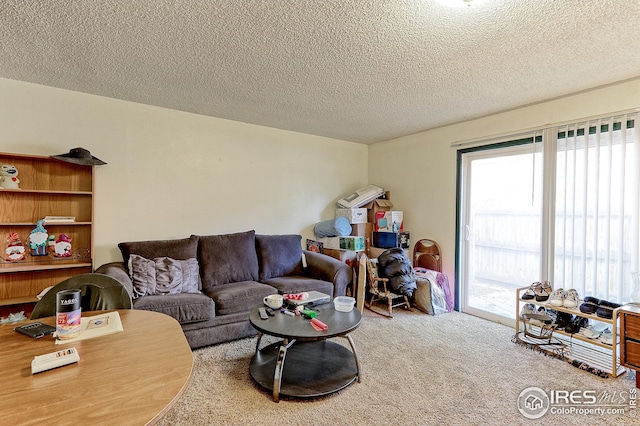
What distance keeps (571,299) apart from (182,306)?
338 centimetres

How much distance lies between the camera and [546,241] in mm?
3176

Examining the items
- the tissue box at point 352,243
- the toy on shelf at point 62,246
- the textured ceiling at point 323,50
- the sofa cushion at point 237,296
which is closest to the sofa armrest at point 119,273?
the toy on shelf at point 62,246

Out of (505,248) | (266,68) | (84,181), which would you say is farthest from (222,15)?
(505,248)

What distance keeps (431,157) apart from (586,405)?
3.04 metres

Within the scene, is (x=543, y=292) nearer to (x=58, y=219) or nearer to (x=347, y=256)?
(x=347, y=256)

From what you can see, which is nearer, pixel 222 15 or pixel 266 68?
pixel 222 15

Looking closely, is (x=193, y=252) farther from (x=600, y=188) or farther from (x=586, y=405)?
(x=600, y=188)

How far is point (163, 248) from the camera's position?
3266 millimetres

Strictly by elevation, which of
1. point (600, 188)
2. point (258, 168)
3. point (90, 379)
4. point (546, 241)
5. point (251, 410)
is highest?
point (258, 168)

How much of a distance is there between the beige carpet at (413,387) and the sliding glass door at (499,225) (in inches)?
26.9

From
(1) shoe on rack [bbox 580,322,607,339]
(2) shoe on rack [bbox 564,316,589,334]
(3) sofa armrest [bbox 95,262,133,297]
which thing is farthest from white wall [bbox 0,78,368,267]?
(1) shoe on rack [bbox 580,322,607,339]

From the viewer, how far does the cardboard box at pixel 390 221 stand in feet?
14.9

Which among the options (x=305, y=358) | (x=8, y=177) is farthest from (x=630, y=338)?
(x=8, y=177)

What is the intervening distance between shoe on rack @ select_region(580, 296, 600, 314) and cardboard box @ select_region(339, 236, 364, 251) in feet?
7.75
